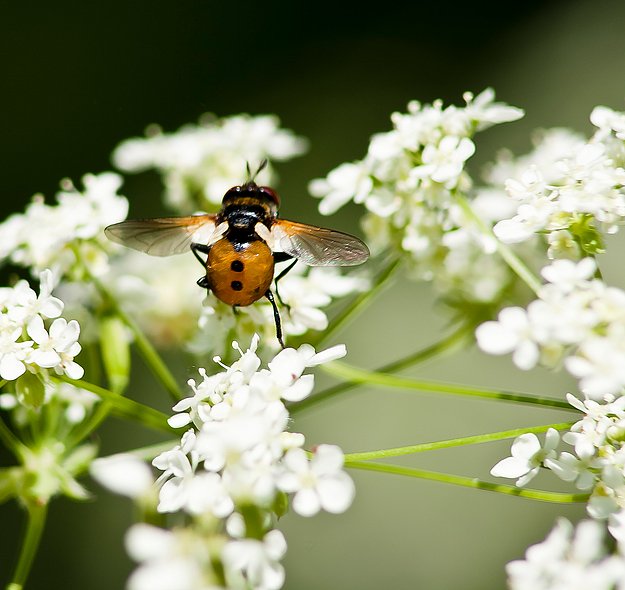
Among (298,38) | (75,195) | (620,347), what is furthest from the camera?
(298,38)

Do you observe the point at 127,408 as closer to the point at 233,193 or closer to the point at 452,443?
the point at 233,193

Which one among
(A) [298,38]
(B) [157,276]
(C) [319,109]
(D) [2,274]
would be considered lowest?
(B) [157,276]

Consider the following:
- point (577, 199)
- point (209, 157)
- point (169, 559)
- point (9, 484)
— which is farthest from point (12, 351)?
A: point (577, 199)

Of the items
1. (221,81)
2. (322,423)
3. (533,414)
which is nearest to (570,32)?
(221,81)

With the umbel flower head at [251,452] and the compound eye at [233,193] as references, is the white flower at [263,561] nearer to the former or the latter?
the umbel flower head at [251,452]

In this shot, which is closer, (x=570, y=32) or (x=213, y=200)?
(x=213, y=200)

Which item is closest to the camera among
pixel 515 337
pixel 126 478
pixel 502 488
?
pixel 126 478

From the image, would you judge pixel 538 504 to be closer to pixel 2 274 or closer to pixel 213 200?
pixel 213 200
